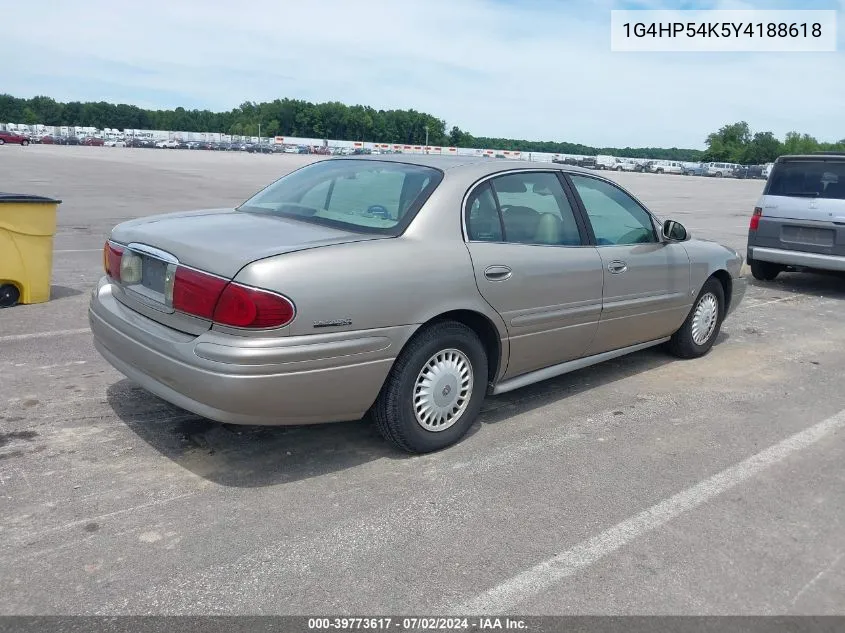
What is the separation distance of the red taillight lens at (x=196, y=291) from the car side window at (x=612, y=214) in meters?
2.62

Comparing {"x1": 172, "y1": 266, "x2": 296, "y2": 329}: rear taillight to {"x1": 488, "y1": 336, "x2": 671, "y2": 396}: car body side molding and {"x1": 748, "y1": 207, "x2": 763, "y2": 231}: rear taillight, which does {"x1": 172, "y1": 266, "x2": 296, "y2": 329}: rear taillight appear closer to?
{"x1": 488, "y1": 336, "x2": 671, "y2": 396}: car body side molding

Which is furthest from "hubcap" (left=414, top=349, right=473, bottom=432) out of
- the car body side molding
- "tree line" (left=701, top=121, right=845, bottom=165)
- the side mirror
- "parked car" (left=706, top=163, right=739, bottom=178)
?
"tree line" (left=701, top=121, right=845, bottom=165)

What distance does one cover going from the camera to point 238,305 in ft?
10.6

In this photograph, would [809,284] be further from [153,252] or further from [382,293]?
[153,252]

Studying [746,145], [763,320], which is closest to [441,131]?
[746,145]

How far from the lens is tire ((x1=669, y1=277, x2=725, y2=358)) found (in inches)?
235

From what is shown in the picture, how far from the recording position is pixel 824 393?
540cm

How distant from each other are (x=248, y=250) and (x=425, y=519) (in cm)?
146

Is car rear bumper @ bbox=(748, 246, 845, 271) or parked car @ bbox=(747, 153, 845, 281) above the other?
parked car @ bbox=(747, 153, 845, 281)

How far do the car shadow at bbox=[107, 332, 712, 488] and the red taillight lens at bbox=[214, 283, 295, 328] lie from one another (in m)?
0.85

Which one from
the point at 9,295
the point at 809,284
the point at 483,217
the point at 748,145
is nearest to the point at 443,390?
the point at 483,217

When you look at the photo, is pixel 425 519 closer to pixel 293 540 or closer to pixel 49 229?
pixel 293 540

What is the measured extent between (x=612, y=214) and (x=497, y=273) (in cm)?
145

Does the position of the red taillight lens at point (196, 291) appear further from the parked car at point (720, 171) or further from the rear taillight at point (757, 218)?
the parked car at point (720, 171)
